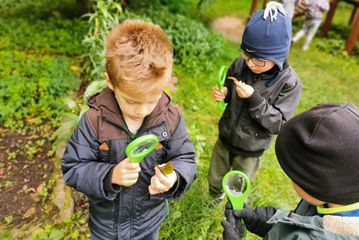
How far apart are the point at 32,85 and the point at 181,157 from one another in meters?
2.58

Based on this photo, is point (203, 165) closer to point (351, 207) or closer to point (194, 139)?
point (194, 139)

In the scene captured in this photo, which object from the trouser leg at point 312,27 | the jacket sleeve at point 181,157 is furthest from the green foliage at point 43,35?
the trouser leg at point 312,27

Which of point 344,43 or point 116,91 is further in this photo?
point 344,43

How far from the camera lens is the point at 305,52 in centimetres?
616

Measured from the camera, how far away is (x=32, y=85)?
3.20m

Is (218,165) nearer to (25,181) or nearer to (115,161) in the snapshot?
(115,161)

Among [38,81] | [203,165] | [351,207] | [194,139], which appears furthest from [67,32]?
[351,207]

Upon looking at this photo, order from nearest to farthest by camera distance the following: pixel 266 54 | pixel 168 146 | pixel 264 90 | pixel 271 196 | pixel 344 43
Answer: pixel 168 146, pixel 266 54, pixel 264 90, pixel 271 196, pixel 344 43

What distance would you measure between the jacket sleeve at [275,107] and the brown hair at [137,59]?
0.74 m

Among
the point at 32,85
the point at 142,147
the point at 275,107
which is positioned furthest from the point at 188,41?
the point at 142,147

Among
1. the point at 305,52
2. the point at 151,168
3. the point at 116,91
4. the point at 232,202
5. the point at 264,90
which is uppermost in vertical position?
the point at 116,91

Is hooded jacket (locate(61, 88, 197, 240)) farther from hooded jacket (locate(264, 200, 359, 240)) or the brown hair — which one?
hooded jacket (locate(264, 200, 359, 240))

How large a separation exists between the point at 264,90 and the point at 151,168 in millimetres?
930

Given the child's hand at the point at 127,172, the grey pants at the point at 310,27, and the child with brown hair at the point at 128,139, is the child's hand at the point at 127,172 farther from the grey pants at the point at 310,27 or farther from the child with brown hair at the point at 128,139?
the grey pants at the point at 310,27
